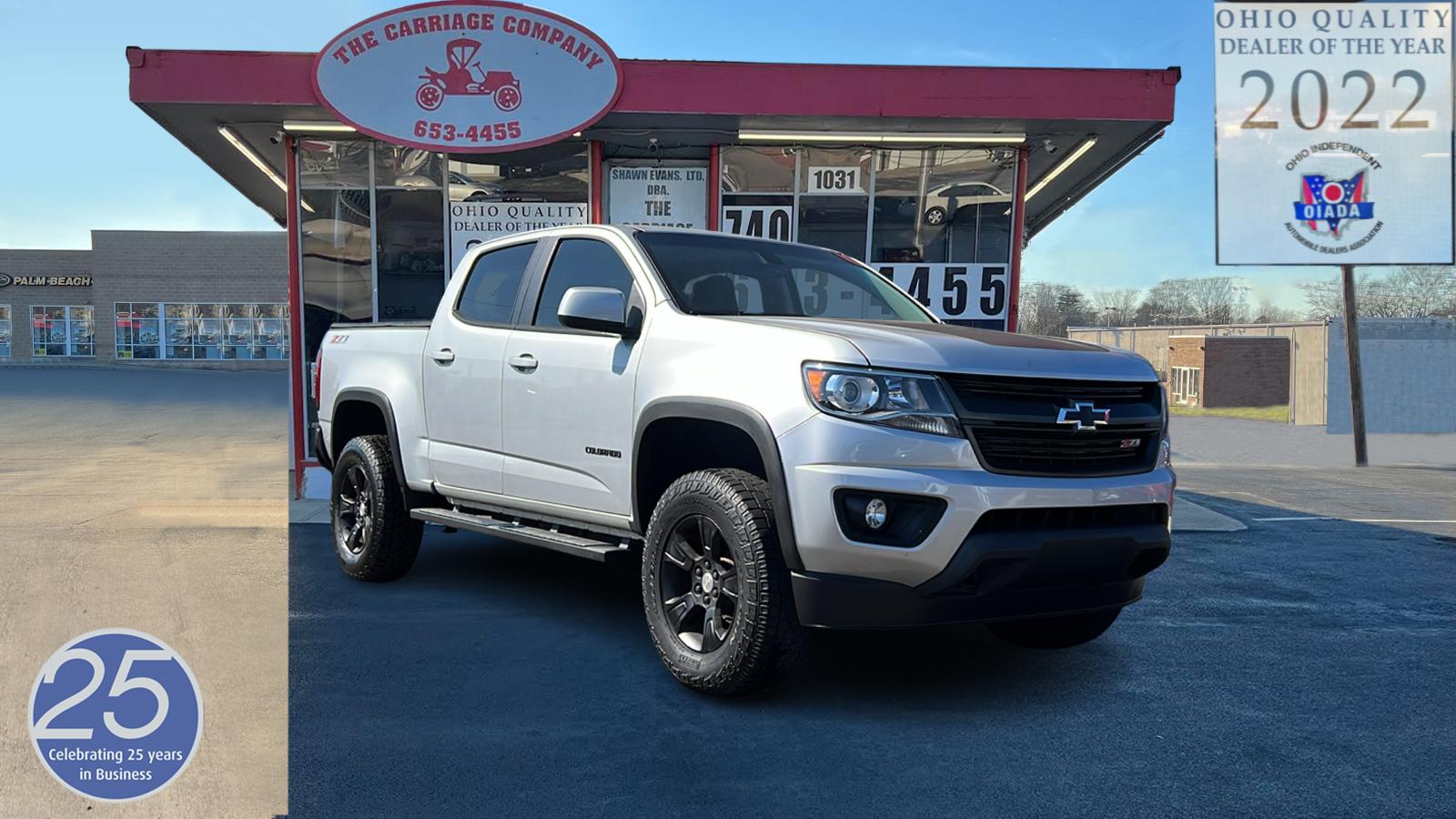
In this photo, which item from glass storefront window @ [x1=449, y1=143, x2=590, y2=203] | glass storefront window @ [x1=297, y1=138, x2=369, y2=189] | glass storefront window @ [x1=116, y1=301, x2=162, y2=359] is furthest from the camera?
glass storefront window @ [x1=116, y1=301, x2=162, y2=359]

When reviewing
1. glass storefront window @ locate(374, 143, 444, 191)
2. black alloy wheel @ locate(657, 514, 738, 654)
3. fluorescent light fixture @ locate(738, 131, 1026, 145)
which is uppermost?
fluorescent light fixture @ locate(738, 131, 1026, 145)

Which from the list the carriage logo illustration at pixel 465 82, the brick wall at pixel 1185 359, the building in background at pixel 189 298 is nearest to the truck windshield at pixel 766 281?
the carriage logo illustration at pixel 465 82

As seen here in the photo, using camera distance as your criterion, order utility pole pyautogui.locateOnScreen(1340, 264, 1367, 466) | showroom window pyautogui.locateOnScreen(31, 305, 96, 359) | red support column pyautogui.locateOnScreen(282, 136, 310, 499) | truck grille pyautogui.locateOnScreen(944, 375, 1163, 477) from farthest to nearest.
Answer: showroom window pyautogui.locateOnScreen(31, 305, 96, 359) → utility pole pyautogui.locateOnScreen(1340, 264, 1367, 466) → red support column pyautogui.locateOnScreen(282, 136, 310, 499) → truck grille pyautogui.locateOnScreen(944, 375, 1163, 477)

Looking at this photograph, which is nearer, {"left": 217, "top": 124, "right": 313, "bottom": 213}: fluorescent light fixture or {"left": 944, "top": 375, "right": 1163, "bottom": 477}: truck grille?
{"left": 944, "top": 375, "right": 1163, "bottom": 477}: truck grille

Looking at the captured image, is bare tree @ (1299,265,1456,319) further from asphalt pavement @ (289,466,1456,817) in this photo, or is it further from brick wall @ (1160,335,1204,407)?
asphalt pavement @ (289,466,1456,817)

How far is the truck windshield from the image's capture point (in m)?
5.26

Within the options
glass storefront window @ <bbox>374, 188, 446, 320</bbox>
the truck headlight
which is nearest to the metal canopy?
glass storefront window @ <bbox>374, 188, 446, 320</bbox>

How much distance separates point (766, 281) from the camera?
5.64m

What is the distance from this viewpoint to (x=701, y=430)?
486 centimetres

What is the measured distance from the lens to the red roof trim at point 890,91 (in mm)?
10016

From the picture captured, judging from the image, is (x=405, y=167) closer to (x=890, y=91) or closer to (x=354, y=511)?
(x=890, y=91)

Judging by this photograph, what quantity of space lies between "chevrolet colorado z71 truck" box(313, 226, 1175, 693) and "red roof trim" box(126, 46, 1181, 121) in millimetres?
4408

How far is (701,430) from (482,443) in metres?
1.56

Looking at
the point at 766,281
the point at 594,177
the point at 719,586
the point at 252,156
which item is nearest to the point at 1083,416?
the point at 719,586
